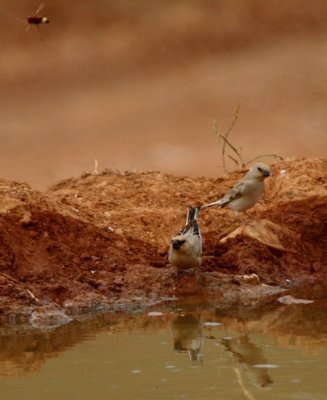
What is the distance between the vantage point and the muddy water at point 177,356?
733cm

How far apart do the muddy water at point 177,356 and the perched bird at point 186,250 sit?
428 millimetres

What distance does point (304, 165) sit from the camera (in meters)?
12.8

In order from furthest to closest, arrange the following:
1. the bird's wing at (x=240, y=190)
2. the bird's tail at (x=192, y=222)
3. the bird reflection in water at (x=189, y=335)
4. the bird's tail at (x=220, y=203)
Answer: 1. the bird's tail at (x=220, y=203)
2. the bird's wing at (x=240, y=190)
3. the bird's tail at (x=192, y=222)
4. the bird reflection in water at (x=189, y=335)

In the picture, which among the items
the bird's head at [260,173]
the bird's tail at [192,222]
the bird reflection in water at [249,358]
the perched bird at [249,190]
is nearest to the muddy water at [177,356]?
the bird reflection in water at [249,358]

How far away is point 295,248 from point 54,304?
270 cm

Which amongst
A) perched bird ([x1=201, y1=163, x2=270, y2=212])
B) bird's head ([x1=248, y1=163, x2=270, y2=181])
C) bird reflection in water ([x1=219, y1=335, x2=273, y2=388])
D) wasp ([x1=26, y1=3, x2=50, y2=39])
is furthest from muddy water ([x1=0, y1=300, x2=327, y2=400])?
wasp ([x1=26, y1=3, x2=50, y2=39])

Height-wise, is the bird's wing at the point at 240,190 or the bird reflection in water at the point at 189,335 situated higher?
the bird's wing at the point at 240,190

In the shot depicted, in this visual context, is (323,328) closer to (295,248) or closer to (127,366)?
(127,366)

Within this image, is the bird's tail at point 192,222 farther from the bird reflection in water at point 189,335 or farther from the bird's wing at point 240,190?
the bird reflection in water at point 189,335

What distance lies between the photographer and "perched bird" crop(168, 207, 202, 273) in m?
10.3

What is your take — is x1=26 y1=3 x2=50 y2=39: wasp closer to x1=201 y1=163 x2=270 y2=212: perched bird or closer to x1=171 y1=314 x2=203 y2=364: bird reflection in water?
x1=201 y1=163 x2=270 y2=212: perched bird

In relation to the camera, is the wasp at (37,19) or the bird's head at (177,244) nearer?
the bird's head at (177,244)

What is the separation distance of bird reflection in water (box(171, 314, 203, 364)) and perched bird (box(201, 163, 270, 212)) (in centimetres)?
185

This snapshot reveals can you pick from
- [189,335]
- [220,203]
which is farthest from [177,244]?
[189,335]
